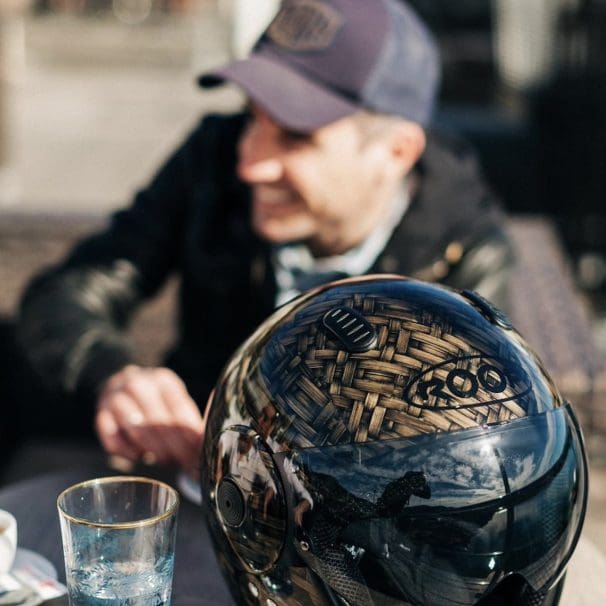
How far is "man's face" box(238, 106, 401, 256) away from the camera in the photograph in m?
2.06

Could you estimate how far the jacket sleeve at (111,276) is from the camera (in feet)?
7.30

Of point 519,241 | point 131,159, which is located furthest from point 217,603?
point 131,159

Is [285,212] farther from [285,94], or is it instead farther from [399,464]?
[399,464]

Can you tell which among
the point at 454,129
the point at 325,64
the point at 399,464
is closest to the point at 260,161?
the point at 325,64

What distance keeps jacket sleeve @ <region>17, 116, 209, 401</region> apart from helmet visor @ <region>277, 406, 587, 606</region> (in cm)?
116

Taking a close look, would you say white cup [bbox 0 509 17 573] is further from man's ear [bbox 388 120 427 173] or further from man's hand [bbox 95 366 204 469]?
man's ear [bbox 388 120 427 173]

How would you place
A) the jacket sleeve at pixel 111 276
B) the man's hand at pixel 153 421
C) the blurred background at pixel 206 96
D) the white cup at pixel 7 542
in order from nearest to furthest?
the white cup at pixel 7 542
the man's hand at pixel 153 421
the jacket sleeve at pixel 111 276
the blurred background at pixel 206 96

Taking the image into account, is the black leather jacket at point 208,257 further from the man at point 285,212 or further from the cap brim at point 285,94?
the cap brim at point 285,94

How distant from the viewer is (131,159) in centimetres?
835

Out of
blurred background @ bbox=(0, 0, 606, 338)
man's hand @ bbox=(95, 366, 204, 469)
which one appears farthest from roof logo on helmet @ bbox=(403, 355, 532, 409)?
blurred background @ bbox=(0, 0, 606, 338)

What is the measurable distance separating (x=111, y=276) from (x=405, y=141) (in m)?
0.70

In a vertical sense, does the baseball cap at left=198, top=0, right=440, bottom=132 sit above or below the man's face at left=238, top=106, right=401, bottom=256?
above

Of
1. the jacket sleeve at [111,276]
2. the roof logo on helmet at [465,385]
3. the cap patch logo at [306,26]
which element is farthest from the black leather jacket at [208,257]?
the roof logo on helmet at [465,385]

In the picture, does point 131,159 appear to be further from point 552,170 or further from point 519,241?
point 519,241
